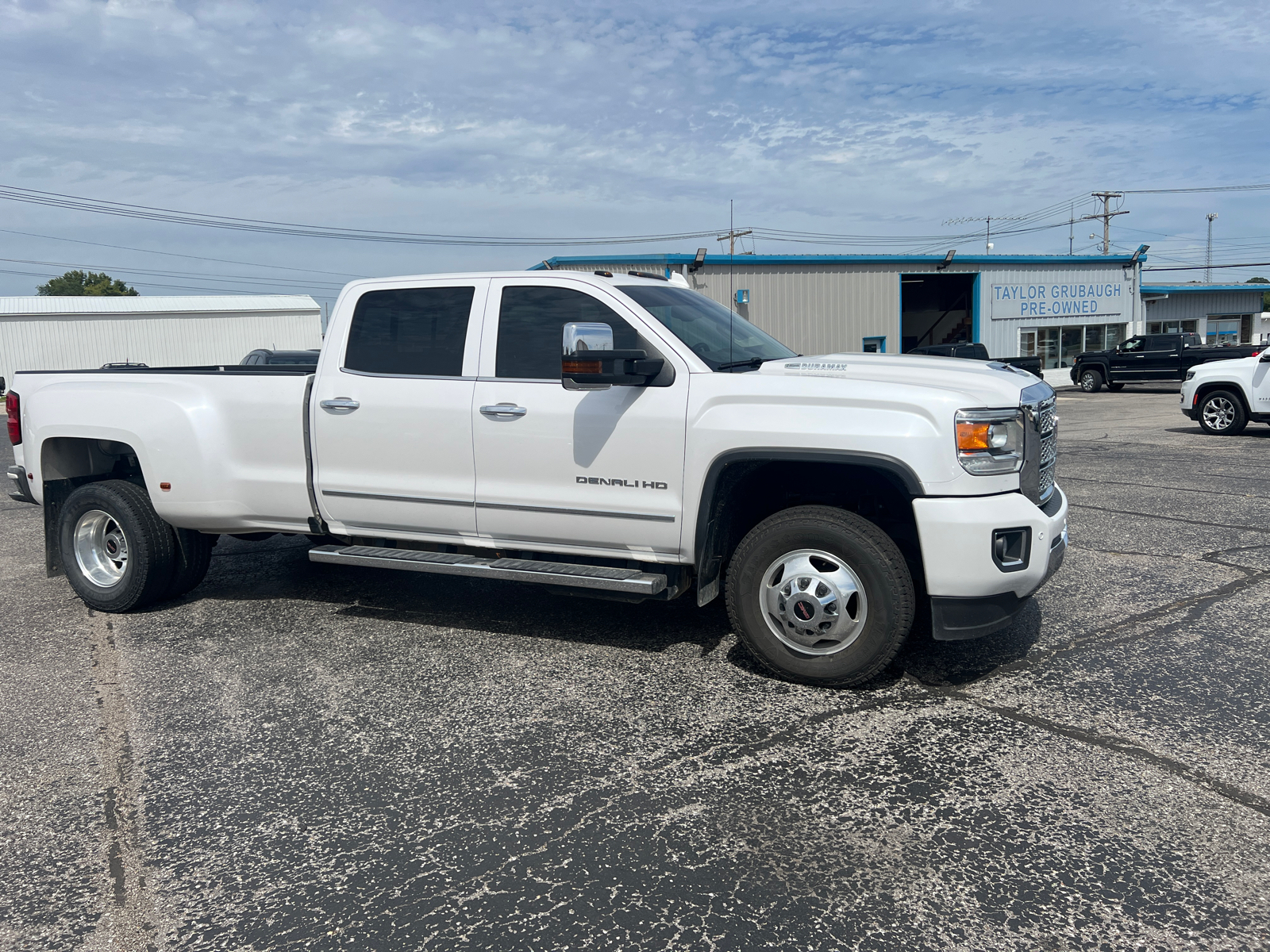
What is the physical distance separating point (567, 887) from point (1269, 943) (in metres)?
1.94

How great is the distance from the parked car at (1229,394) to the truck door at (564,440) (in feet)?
44.9

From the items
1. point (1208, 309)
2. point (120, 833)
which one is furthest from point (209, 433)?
point (1208, 309)

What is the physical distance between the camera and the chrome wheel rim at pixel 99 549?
6267mm

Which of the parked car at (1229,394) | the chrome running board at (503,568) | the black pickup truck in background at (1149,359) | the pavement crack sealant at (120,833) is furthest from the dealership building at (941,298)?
the pavement crack sealant at (120,833)

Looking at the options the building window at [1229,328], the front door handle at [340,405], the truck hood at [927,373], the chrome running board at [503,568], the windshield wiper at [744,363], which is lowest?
the chrome running board at [503,568]

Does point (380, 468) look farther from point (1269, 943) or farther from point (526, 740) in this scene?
point (1269, 943)

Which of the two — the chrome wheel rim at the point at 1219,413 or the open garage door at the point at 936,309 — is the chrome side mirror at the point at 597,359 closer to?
the chrome wheel rim at the point at 1219,413

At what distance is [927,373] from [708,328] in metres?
1.22

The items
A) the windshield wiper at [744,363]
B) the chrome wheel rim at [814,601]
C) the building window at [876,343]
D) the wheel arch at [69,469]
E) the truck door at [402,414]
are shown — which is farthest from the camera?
the building window at [876,343]

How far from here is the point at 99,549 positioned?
6.34 meters

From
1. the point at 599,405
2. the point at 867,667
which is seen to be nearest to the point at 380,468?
the point at 599,405

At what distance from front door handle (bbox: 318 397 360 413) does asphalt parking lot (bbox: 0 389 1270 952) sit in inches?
51.3

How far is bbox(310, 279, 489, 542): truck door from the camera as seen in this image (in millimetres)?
5258

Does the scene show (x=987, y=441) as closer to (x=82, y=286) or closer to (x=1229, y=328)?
(x=1229, y=328)
